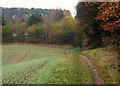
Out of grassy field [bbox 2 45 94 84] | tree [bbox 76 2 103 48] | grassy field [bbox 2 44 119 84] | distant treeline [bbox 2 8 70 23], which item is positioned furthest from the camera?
distant treeline [bbox 2 8 70 23]

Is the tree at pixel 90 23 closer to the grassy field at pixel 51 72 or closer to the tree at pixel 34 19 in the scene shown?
the grassy field at pixel 51 72

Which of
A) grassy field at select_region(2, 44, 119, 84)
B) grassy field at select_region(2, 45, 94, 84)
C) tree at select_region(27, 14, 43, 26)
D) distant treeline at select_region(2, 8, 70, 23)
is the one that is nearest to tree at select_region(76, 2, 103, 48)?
grassy field at select_region(2, 44, 119, 84)

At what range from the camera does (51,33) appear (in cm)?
6581

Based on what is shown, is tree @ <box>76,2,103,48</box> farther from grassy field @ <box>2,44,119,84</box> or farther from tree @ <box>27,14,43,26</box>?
tree @ <box>27,14,43,26</box>

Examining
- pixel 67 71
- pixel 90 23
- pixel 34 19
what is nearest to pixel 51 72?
pixel 67 71

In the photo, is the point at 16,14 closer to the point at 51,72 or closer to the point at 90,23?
the point at 90,23

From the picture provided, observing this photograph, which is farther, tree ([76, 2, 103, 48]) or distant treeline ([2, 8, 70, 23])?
distant treeline ([2, 8, 70, 23])

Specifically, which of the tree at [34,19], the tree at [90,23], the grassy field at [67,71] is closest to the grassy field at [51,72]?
the grassy field at [67,71]

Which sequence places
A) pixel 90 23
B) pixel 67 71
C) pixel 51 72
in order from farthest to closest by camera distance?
pixel 90 23 → pixel 51 72 → pixel 67 71

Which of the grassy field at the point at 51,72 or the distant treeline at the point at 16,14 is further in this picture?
the distant treeline at the point at 16,14

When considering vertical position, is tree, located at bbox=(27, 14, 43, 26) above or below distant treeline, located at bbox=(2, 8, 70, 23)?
below

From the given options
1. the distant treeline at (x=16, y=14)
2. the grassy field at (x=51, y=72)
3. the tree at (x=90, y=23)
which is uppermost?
the distant treeline at (x=16, y=14)

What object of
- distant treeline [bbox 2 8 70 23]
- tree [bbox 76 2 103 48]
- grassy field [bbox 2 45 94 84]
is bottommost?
grassy field [bbox 2 45 94 84]

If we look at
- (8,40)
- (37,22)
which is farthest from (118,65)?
(37,22)
